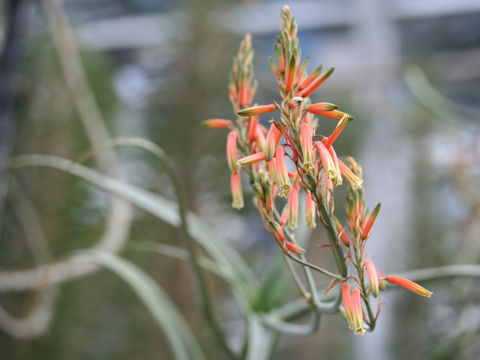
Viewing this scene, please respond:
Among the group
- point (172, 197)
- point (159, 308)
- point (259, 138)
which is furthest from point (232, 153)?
point (172, 197)

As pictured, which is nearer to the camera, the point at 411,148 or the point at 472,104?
the point at 411,148

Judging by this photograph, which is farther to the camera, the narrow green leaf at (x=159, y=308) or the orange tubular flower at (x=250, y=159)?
the narrow green leaf at (x=159, y=308)

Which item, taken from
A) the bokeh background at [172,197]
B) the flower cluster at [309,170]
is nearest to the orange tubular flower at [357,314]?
the flower cluster at [309,170]

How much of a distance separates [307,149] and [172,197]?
0.33 metres

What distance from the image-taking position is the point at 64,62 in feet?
1.06

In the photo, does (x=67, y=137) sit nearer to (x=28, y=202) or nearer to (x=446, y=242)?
(x=28, y=202)

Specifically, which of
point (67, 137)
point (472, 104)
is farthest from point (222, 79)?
point (472, 104)

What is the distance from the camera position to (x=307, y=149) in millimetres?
105

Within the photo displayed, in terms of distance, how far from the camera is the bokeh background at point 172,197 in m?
0.36

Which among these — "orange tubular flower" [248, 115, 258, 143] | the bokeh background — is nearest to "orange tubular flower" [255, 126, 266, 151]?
"orange tubular flower" [248, 115, 258, 143]

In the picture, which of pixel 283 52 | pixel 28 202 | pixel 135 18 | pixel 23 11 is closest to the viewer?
pixel 283 52

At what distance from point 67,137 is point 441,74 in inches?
20.2

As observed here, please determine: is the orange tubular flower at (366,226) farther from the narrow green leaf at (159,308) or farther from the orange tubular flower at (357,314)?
the narrow green leaf at (159,308)

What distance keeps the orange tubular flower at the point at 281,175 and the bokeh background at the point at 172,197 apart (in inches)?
4.7
